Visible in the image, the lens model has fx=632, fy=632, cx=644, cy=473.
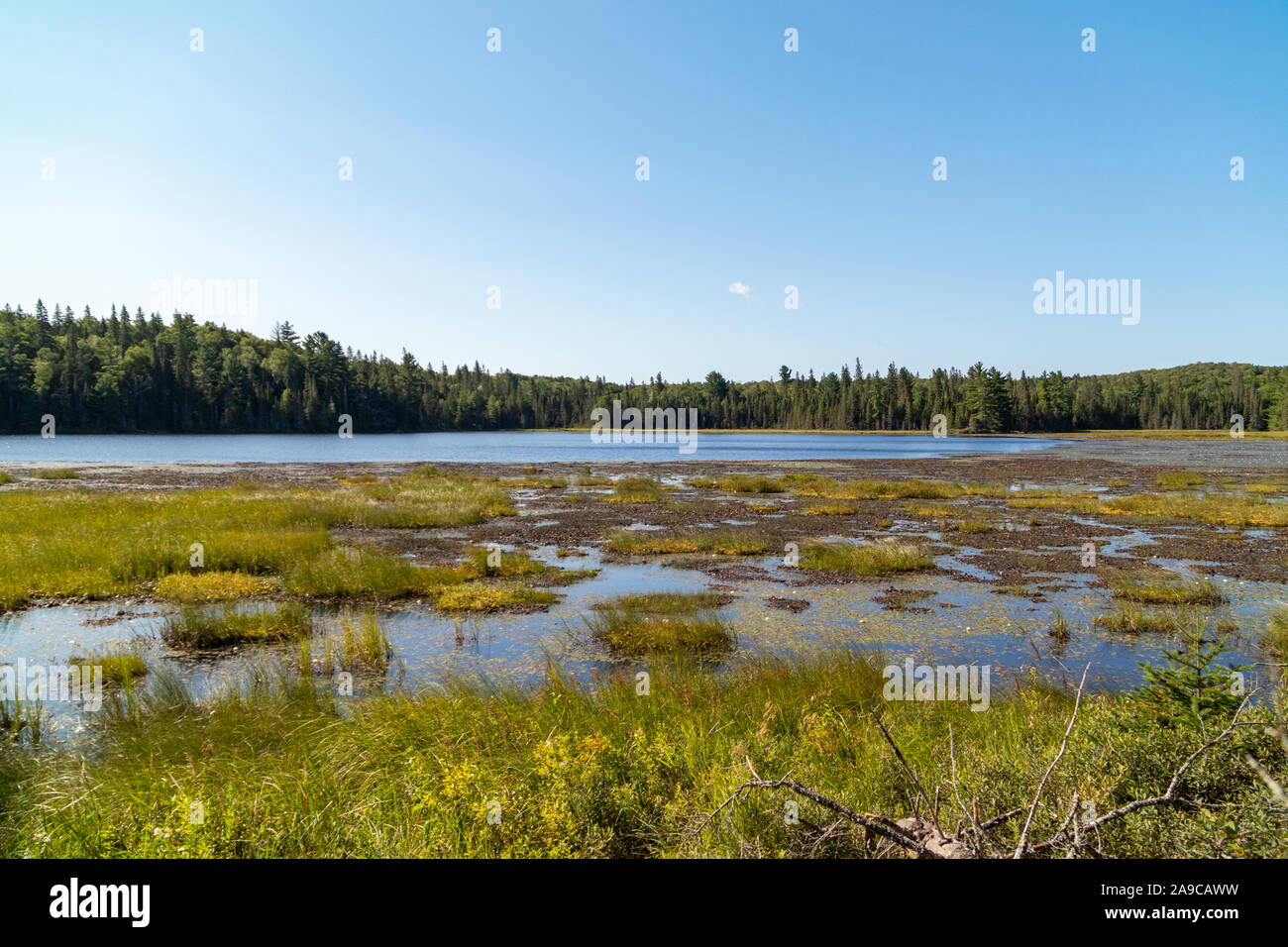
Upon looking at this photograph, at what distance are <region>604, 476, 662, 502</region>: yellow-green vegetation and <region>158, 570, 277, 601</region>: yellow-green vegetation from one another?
74.1ft

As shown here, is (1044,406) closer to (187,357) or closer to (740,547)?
(740,547)

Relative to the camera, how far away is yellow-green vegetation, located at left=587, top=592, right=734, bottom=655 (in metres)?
11.9

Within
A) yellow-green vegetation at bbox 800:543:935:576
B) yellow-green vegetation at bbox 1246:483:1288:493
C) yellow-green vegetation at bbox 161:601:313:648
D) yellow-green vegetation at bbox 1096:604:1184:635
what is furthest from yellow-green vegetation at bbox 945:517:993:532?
yellow-green vegetation at bbox 161:601:313:648

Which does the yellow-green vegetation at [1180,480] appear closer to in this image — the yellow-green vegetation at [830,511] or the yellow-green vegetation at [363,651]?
the yellow-green vegetation at [830,511]

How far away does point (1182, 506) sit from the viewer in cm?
3108

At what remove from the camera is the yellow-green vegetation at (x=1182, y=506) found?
2793 centimetres

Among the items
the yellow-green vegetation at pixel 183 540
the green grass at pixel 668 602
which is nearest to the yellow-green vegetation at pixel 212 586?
the yellow-green vegetation at pixel 183 540

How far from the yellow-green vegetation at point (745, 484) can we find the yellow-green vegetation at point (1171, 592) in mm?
25516

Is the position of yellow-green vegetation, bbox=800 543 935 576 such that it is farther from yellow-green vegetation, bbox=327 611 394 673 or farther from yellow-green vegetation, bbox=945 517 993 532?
yellow-green vegetation, bbox=327 611 394 673

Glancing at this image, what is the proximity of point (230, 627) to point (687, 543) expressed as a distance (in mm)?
14431

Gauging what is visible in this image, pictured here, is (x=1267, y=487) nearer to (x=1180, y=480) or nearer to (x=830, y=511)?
(x=1180, y=480)

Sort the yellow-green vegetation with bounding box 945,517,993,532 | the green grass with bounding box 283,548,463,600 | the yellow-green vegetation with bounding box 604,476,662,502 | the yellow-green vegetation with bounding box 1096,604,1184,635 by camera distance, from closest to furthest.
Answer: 1. the yellow-green vegetation with bounding box 1096,604,1184,635
2. the green grass with bounding box 283,548,463,600
3. the yellow-green vegetation with bounding box 945,517,993,532
4. the yellow-green vegetation with bounding box 604,476,662,502

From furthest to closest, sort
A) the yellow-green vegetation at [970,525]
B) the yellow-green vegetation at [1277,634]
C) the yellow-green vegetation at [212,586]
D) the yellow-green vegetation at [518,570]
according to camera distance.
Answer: the yellow-green vegetation at [970,525] → the yellow-green vegetation at [518,570] → the yellow-green vegetation at [212,586] → the yellow-green vegetation at [1277,634]

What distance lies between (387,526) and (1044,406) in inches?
7254
